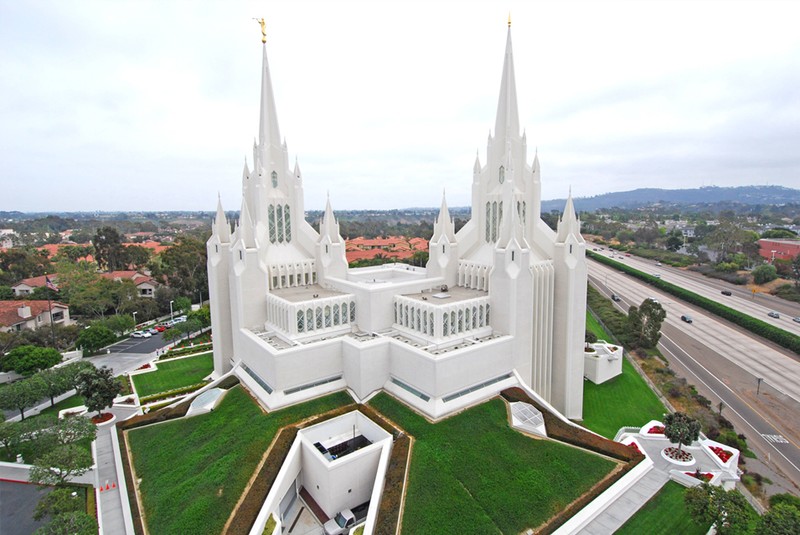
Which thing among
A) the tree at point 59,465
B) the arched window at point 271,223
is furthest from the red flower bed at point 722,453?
the arched window at point 271,223

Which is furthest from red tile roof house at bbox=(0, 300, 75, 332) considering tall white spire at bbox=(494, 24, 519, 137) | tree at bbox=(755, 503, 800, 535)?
tree at bbox=(755, 503, 800, 535)

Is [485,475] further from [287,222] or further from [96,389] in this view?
[287,222]

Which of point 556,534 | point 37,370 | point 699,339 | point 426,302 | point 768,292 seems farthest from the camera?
point 768,292

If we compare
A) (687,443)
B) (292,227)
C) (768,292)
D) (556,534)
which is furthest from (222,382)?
(768,292)

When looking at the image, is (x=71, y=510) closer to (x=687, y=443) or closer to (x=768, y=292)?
(x=687, y=443)

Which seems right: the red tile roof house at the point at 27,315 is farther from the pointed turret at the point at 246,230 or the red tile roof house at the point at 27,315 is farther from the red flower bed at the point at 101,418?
the pointed turret at the point at 246,230
